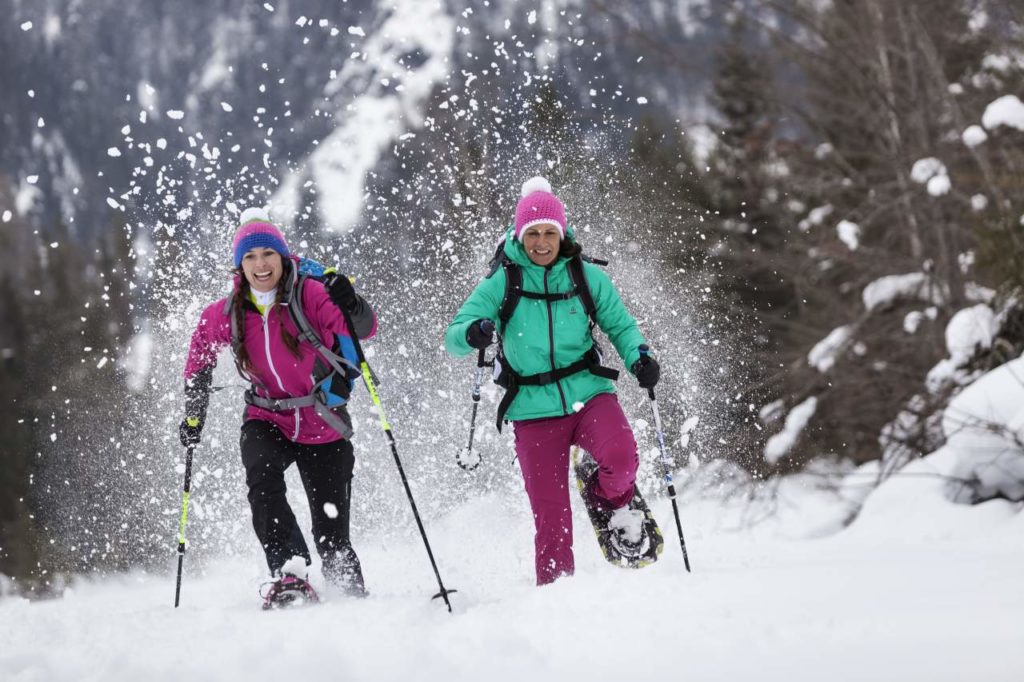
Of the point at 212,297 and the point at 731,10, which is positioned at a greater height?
the point at 731,10

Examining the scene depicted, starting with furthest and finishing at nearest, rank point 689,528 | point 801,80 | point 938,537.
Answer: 1. point 801,80
2. point 689,528
3. point 938,537

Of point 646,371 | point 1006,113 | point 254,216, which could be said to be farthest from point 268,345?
point 1006,113

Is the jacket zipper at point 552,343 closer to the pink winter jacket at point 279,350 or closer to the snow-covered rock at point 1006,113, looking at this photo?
the pink winter jacket at point 279,350

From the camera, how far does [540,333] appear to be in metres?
4.56

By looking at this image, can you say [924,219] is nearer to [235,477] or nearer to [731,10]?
[731,10]

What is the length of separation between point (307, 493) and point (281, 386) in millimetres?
574

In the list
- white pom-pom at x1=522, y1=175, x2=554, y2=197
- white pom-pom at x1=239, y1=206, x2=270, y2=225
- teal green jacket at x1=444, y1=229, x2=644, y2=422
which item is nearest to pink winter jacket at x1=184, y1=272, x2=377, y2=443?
white pom-pom at x1=239, y1=206, x2=270, y2=225

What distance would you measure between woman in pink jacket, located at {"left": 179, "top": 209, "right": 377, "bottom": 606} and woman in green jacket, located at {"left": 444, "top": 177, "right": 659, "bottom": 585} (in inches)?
29.5

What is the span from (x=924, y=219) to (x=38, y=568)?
27441mm

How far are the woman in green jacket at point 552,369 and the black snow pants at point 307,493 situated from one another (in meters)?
0.97

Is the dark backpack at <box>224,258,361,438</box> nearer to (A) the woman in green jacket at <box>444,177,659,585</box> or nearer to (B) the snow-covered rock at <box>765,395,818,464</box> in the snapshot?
(A) the woman in green jacket at <box>444,177,659,585</box>

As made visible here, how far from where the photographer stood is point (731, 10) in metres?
9.95

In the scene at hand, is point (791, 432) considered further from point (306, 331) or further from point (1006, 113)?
point (306, 331)

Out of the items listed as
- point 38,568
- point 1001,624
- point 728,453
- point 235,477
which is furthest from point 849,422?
point 38,568
